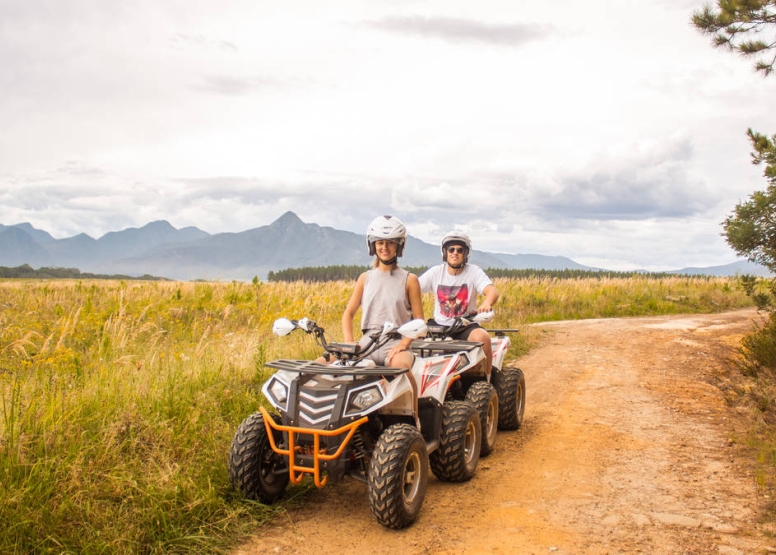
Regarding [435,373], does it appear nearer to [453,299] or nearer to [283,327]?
[283,327]

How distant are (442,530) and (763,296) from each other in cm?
849

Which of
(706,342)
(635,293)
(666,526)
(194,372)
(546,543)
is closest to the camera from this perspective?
(546,543)

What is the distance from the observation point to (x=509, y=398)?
23.1 ft

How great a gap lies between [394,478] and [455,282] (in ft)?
11.5

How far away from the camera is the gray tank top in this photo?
18.6ft

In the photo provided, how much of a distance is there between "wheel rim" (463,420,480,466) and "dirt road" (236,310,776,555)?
0.23 metres

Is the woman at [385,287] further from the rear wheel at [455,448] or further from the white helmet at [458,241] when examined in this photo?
the white helmet at [458,241]

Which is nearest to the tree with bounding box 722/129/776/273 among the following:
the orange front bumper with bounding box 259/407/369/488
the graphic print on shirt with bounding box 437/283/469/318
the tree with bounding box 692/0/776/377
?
the tree with bounding box 692/0/776/377

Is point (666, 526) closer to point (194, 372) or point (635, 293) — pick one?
point (194, 372)

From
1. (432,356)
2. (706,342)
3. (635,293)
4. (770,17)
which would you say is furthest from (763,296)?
(635,293)

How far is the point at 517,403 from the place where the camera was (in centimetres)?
728

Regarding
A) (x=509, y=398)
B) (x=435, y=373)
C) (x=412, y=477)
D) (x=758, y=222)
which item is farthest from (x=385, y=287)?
(x=758, y=222)

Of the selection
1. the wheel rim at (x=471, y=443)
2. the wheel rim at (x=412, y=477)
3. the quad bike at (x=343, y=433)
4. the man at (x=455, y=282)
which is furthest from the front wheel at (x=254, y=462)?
the man at (x=455, y=282)

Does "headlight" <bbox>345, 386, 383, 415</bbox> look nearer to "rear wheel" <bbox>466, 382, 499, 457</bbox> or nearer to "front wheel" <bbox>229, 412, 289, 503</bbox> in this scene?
"front wheel" <bbox>229, 412, 289, 503</bbox>
